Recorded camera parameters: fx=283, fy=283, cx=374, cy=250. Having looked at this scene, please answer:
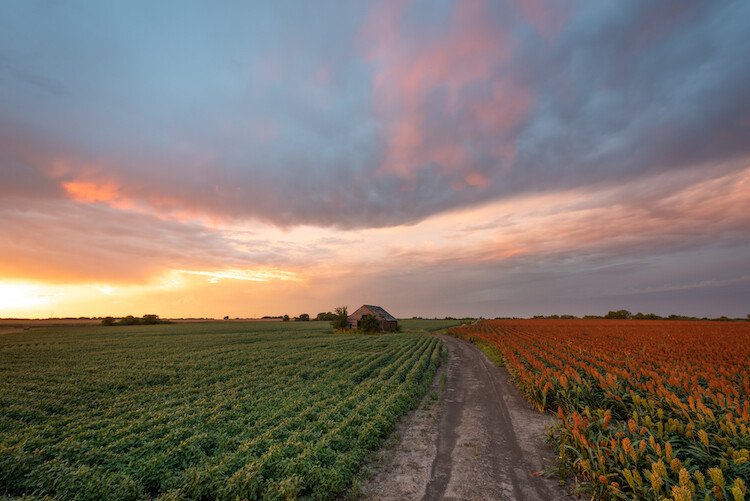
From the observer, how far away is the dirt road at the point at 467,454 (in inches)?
265

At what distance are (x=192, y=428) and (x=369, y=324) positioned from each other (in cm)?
4692

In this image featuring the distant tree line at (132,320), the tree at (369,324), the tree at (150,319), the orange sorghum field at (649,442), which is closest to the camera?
the orange sorghum field at (649,442)

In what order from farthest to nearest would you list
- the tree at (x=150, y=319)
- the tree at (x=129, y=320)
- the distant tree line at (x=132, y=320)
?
the tree at (x=150, y=319), the tree at (x=129, y=320), the distant tree line at (x=132, y=320)

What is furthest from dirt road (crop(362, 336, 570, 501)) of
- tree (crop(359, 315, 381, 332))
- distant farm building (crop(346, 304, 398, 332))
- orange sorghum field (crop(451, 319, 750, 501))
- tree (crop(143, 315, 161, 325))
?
tree (crop(143, 315, 161, 325))

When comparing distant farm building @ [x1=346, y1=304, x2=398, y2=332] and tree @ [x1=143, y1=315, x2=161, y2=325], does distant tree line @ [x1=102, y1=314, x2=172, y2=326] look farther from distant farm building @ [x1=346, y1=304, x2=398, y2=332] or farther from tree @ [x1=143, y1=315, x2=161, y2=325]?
distant farm building @ [x1=346, y1=304, x2=398, y2=332]

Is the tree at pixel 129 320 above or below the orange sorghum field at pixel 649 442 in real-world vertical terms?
below

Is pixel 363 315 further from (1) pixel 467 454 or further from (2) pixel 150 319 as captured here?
(2) pixel 150 319

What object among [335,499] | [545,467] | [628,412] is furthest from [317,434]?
[628,412]

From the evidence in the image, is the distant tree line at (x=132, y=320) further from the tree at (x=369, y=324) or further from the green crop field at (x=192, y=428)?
the green crop field at (x=192, y=428)

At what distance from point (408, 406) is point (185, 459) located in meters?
8.26

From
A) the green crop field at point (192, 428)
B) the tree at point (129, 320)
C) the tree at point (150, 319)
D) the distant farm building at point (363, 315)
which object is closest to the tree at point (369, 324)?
the distant farm building at point (363, 315)

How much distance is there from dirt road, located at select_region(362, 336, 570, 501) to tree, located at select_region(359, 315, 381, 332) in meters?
41.4

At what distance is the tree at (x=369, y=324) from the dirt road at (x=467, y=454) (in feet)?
136

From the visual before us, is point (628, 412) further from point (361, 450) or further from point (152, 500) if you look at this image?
point (152, 500)
